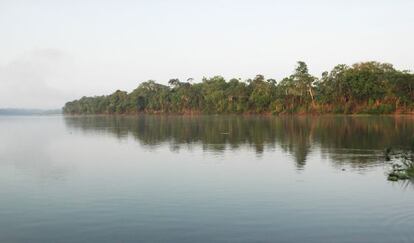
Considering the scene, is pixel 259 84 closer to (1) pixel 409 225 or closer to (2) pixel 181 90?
(2) pixel 181 90

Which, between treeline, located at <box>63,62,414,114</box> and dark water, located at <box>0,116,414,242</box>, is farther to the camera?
treeline, located at <box>63,62,414,114</box>

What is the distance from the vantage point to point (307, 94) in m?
126

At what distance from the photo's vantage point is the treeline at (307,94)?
348 feet

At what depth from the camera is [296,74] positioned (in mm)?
122938

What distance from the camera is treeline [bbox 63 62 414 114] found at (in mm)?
105981

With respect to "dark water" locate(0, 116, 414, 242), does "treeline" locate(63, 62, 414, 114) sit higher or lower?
higher

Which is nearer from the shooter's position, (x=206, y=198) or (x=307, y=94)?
(x=206, y=198)

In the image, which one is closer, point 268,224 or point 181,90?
point 268,224

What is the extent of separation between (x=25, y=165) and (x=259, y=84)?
115548 mm

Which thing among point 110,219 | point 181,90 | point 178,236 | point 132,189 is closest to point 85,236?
point 110,219

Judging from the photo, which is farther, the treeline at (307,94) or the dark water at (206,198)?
the treeline at (307,94)

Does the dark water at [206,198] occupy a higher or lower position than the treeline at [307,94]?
lower

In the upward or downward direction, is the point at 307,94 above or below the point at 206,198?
above

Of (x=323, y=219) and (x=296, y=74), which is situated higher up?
(x=296, y=74)
